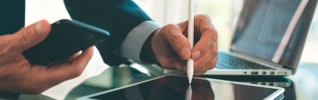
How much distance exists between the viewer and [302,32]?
27.7 inches

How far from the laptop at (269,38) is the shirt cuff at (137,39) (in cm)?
8

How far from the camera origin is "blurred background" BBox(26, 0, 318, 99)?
2.39 feet

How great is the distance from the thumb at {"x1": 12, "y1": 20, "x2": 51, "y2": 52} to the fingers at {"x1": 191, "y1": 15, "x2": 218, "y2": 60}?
0.23 meters

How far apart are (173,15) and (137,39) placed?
0.62m

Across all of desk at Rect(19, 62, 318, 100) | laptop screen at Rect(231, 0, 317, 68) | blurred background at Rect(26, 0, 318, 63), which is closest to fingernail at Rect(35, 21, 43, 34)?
desk at Rect(19, 62, 318, 100)

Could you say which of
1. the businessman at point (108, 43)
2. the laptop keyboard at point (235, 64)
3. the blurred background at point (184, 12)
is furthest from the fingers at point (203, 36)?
the blurred background at point (184, 12)

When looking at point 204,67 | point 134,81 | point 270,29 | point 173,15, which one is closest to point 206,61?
point 204,67

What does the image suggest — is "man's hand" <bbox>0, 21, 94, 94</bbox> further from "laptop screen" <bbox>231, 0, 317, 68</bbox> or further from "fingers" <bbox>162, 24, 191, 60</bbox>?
"laptop screen" <bbox>231, 0, 317, 68</bbox>

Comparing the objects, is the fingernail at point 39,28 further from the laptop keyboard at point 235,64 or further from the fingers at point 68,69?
the laptop keyboard at point 235,64

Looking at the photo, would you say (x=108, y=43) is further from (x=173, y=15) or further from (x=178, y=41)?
(x=173, y=15)

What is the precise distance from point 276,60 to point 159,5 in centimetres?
63

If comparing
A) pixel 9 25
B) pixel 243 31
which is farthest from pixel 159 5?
pixel 9 25

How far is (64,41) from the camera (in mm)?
418

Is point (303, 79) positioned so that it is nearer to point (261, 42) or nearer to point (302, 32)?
point (302, 32)
